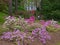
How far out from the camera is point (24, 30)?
36.1ft

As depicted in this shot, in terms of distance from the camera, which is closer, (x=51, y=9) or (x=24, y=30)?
(x=24, y=30)

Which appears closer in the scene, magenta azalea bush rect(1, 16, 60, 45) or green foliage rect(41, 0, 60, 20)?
magenta azalea bush rect(1, 16, 60, 45)

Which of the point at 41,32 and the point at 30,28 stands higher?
the point at 41,32

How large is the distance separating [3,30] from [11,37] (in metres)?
1.74

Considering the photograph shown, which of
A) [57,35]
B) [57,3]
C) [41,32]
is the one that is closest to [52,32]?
[57,35]

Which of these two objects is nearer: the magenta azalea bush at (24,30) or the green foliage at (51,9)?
the magenta azalea bush at (24,30)

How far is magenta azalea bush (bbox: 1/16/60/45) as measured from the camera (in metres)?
8.17

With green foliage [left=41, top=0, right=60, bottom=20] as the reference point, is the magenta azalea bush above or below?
above

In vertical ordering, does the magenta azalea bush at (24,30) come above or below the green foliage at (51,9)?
above

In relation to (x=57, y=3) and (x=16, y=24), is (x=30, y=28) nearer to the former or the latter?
(x=16, y=24)

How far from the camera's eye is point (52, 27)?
13.4m

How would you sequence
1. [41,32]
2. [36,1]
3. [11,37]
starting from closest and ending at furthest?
[41,32] < [11,37] < [36,1]

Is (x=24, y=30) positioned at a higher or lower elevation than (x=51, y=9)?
higher

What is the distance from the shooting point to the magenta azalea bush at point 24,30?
322 inches
